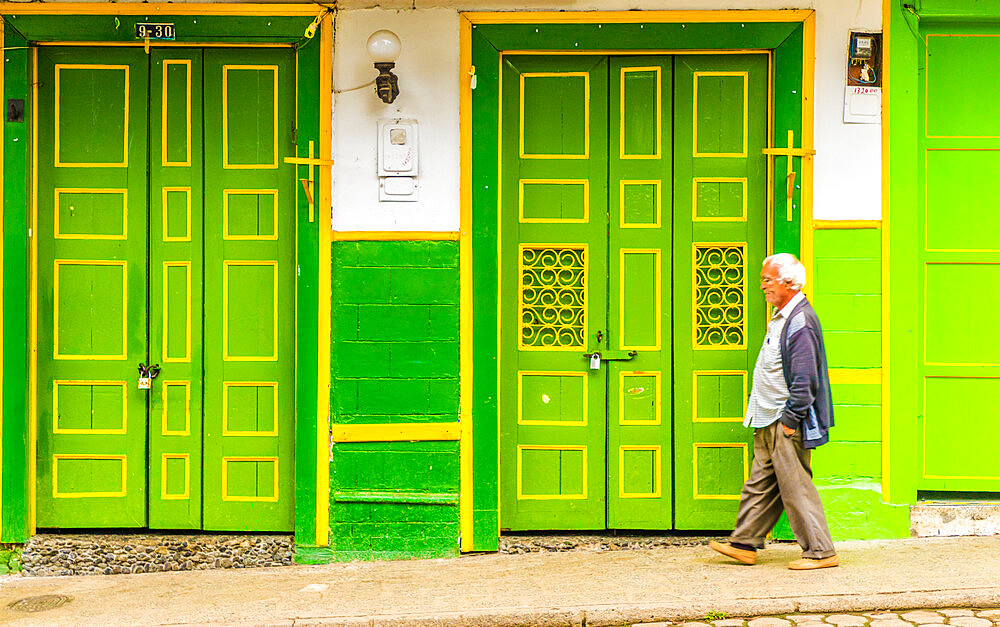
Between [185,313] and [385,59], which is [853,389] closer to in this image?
[385,59]

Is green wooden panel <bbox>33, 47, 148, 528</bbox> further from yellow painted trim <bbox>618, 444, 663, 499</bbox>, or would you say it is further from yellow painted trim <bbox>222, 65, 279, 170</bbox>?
yellow painted trim <bbox>618, 444, 663, 499</bbox>

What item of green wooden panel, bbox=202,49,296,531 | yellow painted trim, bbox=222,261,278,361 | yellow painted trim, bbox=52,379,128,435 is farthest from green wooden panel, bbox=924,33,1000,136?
yellow painted trim, bbox=52,379,128,435

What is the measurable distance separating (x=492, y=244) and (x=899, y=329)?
2.51m

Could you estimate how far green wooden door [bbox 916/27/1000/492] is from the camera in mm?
5863

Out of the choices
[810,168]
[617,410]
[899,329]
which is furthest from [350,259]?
[899,329]

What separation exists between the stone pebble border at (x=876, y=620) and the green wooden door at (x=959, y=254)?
132 centimetres

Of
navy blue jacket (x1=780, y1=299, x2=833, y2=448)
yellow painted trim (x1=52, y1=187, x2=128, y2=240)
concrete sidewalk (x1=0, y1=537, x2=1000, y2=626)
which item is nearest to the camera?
concrete sidewalk (x1=0, y1=537, x2=1000, y2=626)

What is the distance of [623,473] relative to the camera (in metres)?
5.94

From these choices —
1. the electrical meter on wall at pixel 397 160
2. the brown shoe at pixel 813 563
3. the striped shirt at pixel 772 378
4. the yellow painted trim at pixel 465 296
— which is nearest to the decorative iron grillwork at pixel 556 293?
the yellow painted trim at pixel 465 296

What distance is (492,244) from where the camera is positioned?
5805mm

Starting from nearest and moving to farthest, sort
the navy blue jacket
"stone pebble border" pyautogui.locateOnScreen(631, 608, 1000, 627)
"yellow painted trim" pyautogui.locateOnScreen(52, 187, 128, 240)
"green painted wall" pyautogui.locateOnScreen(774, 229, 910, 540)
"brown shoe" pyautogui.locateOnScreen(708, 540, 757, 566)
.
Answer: "stone pebble border" pyautogui.locateOnScreen(631, 608, 1000, 627)
the navy blue jacket
"brown shoe" pyautogui.locateOnScreen(708, 540, 757, 566)
"green painted wall" pyautogui.locateOnScreen(774, 229, 910, 540)
"yellow painted trim" pyautogui.locateOnScreen(52, 187, 128, 240)

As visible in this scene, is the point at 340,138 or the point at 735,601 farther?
the point at 340,138

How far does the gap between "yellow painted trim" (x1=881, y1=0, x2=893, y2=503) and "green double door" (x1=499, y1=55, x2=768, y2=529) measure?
71 cm

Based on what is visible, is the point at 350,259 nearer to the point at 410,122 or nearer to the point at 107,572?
the point at 410,122
